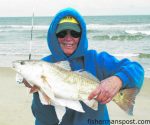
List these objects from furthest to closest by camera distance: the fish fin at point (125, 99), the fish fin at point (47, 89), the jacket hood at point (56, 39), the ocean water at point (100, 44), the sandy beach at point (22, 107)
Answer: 1. the ocean water at point (100, 44)
2. the sandy beach at point (22, 107)
3. the jacket hood at point (56, 39)
4. the fish fin at point (125, 99)
5. the fish fin at point (47, 89)

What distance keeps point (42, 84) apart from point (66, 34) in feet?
2.30

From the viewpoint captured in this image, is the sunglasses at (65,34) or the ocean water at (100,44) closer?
the sunglasses at (65,34)

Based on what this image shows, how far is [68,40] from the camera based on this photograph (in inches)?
118

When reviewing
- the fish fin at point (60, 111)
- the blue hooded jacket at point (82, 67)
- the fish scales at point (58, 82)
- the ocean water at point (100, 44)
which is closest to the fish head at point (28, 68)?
the fish scales at point (58, 82)

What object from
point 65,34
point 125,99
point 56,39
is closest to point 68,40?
point 65,34

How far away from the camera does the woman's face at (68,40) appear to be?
300 centimetres

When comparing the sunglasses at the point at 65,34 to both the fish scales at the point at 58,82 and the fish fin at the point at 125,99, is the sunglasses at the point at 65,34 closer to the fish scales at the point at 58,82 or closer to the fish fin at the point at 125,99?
the fish scales at the point at 58,82

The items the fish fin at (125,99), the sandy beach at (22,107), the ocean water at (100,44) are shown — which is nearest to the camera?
the fish fin at (125,99)

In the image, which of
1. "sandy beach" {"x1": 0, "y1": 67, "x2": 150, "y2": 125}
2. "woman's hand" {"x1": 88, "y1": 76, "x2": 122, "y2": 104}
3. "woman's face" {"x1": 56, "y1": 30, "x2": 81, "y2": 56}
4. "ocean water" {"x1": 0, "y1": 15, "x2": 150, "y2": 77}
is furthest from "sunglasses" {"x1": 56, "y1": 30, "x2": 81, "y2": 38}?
"sandy beach" {"x1": 0, "y1": 67, "x2": 150, "y2": 125}

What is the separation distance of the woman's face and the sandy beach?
10.6ft

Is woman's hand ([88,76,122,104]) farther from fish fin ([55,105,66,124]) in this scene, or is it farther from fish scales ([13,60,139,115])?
fish fin ([55,105,66,124])

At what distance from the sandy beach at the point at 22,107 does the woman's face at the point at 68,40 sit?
323 cm

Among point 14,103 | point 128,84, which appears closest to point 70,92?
point 128,84

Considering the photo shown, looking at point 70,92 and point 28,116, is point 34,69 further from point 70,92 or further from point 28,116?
point 28,116
